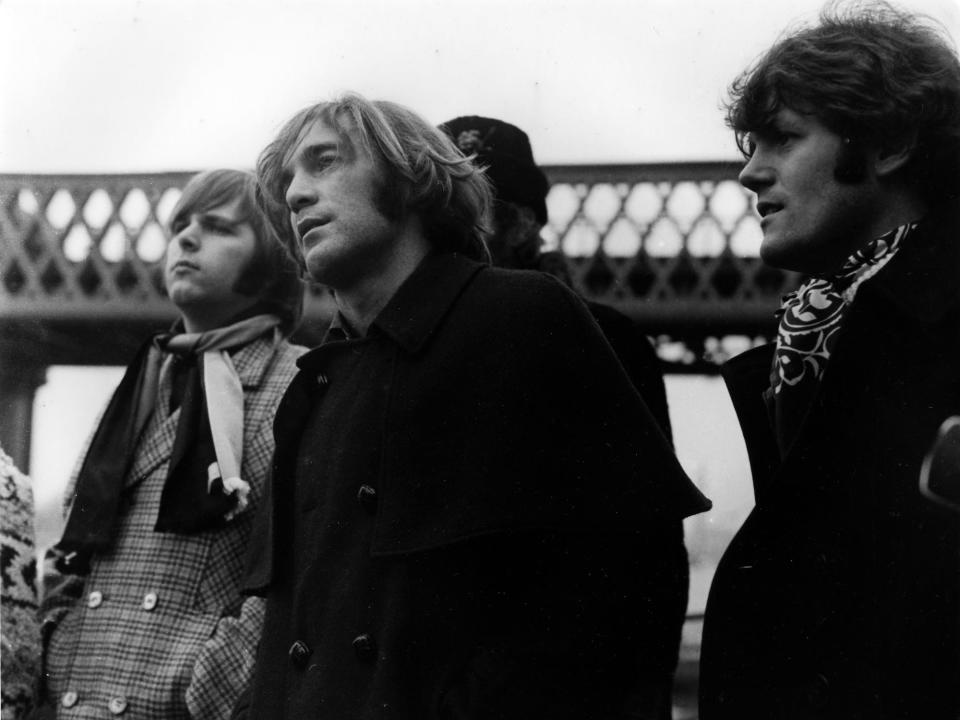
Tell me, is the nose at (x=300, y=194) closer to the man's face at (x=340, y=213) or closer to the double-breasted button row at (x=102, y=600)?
the man's face at (x=340, y=213)

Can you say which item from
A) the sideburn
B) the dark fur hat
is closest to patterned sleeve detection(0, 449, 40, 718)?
the dark fur hat

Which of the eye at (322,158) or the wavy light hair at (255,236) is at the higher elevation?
the eye at (322,158)

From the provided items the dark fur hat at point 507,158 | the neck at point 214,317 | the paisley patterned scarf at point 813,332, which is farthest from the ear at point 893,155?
the neck at point 214,317

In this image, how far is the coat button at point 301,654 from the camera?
8.68ft

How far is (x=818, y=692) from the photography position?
2352 mm

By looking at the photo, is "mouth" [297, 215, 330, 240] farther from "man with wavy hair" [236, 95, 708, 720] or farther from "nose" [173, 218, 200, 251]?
"nose" [173, 218, 200, 251]

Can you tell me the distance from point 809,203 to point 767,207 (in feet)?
0.29

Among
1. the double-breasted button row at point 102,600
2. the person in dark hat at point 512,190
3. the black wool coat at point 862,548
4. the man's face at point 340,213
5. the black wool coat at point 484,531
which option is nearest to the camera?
the black wool coat at point 862,548

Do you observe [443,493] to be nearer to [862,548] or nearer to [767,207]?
[862,548]

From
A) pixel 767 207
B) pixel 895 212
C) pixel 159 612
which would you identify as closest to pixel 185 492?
pixel 159 612

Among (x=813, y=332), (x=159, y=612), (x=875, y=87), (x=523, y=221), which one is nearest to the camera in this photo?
(x=813, y=332)

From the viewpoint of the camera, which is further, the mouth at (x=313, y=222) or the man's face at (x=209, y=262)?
the man's face at (x=209, y=262)

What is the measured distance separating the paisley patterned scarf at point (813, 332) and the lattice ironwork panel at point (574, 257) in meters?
1.63

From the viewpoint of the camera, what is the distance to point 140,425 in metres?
3.44
